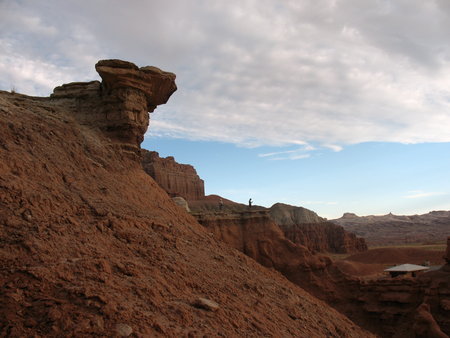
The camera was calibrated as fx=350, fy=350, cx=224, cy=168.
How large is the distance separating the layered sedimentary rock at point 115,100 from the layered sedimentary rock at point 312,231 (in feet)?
188

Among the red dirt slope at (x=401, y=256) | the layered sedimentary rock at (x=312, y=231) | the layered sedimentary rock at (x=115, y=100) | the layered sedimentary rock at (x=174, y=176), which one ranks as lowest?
the red dirt slope at (x=401, y=256)

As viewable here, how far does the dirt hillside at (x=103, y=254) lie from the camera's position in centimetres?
438

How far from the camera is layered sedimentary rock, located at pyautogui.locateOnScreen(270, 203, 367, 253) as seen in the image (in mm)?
68062

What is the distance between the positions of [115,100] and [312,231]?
63803mm

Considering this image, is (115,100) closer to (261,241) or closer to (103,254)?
(103,254)

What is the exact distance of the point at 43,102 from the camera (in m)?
12.3

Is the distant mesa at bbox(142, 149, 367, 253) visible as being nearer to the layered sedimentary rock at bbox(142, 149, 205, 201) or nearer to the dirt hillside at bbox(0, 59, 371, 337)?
the layered sedimentary rock at bbox(142, 149, 205, 201)

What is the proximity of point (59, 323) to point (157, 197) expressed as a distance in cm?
838

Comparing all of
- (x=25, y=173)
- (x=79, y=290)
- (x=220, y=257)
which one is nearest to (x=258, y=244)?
(x=220, y=257)

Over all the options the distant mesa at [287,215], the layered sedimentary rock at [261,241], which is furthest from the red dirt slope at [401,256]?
the layered sedimentary rock at [261,241]

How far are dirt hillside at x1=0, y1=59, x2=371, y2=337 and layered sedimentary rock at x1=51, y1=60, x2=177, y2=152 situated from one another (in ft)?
0.24

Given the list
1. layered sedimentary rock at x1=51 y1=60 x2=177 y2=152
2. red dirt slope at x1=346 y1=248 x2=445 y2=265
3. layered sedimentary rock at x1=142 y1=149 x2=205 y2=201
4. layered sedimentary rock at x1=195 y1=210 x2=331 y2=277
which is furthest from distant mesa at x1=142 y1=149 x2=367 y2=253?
layered sedimentary rock at x1=51 y1=60 x2=177 y2=152

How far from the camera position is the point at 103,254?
5969mm

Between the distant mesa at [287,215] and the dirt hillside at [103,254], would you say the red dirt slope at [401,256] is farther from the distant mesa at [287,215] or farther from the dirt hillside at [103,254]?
the dirt hillside at [103,254]
